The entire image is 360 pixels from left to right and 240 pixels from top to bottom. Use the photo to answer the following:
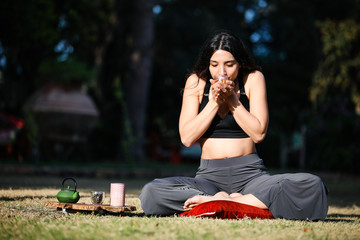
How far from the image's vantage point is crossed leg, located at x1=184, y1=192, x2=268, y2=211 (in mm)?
3609

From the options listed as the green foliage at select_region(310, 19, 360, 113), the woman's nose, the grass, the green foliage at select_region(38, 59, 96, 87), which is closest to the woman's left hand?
the woman's nose

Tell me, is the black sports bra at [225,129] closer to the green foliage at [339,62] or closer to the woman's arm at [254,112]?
the woman's arm at [254,112]

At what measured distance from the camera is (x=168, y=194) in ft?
12.2

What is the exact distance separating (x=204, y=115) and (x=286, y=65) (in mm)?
19439

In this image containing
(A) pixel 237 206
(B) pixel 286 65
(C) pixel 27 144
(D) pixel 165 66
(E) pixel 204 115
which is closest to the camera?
(A) pixel 237 206

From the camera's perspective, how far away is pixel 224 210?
346 centimetres

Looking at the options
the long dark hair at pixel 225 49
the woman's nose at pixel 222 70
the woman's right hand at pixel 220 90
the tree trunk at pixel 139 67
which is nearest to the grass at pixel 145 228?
the woman's right hand at pixel 220 90

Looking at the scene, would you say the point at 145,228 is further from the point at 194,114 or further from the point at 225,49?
the point at 225,49

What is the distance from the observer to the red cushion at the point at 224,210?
346 centimetres

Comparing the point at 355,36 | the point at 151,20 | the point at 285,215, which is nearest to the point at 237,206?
the point at 285,215

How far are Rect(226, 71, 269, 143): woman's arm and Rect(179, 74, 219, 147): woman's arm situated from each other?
162 millimetres

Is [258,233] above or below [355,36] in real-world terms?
below

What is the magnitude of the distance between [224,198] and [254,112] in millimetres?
794

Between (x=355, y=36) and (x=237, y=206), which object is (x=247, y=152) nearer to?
(x=237, y=206)
